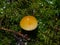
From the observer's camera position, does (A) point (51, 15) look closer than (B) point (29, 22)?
No

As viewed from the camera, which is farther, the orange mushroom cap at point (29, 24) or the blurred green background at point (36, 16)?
the blurred green background at point (36, 16)

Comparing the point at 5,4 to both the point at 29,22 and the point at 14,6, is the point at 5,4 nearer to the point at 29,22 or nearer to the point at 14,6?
the point at 14,6

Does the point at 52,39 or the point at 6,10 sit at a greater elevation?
the point at 6,10

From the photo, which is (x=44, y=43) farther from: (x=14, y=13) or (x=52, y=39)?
(x=14, y=13)

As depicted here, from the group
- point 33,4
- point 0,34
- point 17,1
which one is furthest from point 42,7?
point 0,34

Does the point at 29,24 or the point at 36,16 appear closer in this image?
the point at 29,24

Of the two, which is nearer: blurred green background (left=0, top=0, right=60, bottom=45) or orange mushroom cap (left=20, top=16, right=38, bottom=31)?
orange mushroom cap (left=20, top=16, right=38, bottom=31)
